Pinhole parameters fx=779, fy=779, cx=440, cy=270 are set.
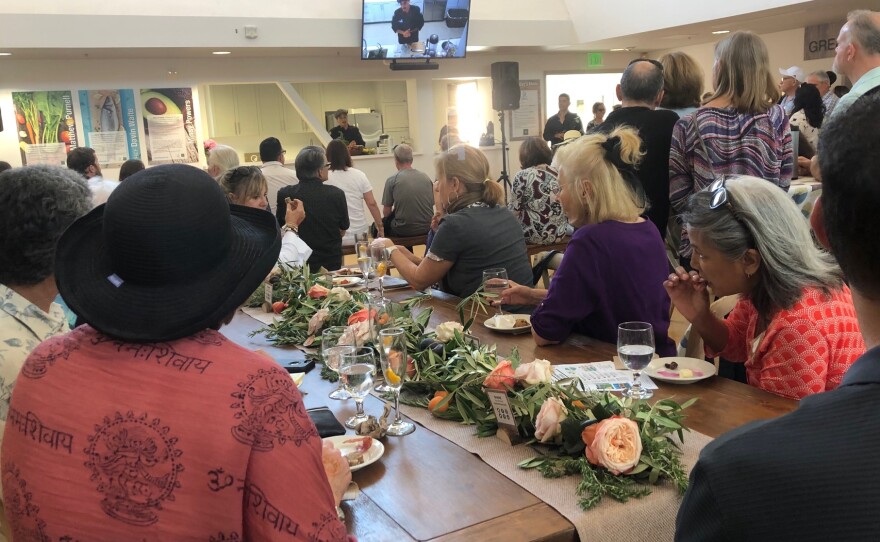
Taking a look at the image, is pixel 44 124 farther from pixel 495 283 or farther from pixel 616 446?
pixel 616 446

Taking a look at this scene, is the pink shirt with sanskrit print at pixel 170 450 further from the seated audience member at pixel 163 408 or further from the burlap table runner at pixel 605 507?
the burlap table runner at pixel 605 507

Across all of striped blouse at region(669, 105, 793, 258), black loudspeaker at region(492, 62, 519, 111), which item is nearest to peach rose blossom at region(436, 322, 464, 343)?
striped blouse at region(669, 105, 793, 258)

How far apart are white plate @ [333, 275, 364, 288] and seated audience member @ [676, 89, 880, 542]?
2.85 m

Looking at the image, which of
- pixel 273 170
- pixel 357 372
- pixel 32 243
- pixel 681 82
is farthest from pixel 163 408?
pixel 273 170

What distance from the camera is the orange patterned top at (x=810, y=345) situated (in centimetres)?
193

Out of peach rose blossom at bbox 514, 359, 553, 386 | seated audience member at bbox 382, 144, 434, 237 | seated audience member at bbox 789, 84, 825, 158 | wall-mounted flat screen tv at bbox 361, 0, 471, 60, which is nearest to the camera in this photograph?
peach rose blossom at bbox 514, 359, 553, 386

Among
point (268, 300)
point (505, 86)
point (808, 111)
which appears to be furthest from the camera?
point (505, 86)

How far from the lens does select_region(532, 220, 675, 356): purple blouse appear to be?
8.36 feet

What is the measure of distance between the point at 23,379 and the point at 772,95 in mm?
3356

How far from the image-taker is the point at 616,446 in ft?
4.93

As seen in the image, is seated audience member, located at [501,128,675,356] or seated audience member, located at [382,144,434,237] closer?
seated audience member, located at [501,128,675,356]

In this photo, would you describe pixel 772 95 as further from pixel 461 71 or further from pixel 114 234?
pixel 461 71

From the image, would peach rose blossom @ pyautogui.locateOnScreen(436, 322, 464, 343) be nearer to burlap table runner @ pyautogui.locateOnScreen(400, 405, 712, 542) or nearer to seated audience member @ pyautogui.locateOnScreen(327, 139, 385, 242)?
burlap table runner @ pyautogui.locateOnScreen(400, 405, 712, 542)

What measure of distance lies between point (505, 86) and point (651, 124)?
6.54 m
